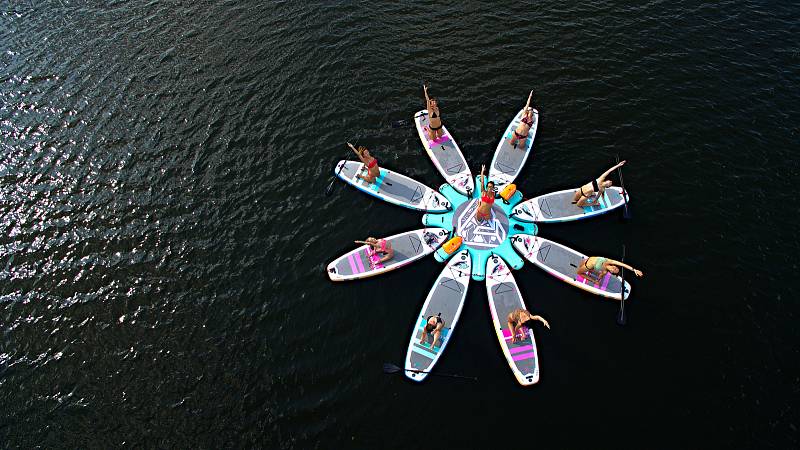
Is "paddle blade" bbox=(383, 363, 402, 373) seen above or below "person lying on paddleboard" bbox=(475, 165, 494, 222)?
below

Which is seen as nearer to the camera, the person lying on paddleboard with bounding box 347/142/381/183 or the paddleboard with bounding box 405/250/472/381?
the paddleboard with bounding box 405/250/472/381

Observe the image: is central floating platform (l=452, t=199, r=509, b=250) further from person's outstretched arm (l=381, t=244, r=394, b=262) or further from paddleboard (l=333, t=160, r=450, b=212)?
person's outstretched arm (l=381, t=244, r=394, b=262)

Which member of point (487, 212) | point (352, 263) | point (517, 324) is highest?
point (487, 212)

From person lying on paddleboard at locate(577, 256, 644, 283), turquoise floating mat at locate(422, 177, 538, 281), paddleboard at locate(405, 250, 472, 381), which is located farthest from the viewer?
turquoise floating mat at locate(422, 177, 538, 281)

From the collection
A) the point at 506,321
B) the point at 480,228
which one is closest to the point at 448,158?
the point at 480,228

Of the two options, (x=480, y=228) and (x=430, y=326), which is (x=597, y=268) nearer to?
(x=480, y=228)

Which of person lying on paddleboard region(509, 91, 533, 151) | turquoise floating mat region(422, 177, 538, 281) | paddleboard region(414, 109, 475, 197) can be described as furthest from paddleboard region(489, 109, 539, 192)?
paddleboard region(414, 109, 475, 197)
